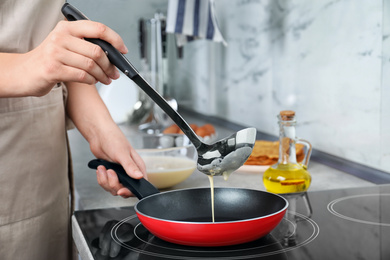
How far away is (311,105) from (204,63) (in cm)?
99

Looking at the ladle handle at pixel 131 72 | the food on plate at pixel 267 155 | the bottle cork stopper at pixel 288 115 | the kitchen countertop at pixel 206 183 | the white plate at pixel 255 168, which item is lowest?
the kitchen countertop at pixel 206 183

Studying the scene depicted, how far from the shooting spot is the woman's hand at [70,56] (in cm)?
71

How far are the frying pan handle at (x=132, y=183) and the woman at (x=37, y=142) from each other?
0.01 metres

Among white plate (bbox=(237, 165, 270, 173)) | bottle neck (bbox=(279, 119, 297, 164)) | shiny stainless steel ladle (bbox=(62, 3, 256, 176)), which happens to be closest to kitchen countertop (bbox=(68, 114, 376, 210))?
white plate (bbox=(237, 165, 270, 173))

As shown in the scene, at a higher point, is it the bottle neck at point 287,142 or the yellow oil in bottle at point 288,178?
the bottle neck at point 287,142

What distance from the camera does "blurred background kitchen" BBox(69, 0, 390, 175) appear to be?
1.16 metres

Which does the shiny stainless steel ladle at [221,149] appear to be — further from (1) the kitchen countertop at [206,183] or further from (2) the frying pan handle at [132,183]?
(1) the kitchen countertop at [206,183]

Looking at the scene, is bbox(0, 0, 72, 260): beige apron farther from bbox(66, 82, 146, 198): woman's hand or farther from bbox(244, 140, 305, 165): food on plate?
bbox(244, 140, 305, 165): food on plate

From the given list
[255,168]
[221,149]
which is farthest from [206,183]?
[221,149]

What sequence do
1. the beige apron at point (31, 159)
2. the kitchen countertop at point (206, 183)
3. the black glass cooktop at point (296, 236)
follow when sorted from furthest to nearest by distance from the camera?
the kitchen countertop at point (206, 183) < the beige apron at point (31, 159) < the black glass cooktop at point (296, 236)

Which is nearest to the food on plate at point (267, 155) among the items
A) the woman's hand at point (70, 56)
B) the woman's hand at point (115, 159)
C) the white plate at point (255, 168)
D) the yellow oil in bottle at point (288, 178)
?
the white plate at point (255, 168)

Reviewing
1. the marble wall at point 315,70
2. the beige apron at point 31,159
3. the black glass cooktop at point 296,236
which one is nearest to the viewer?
the black glass cooktop at point 296,236

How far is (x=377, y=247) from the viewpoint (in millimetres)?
667

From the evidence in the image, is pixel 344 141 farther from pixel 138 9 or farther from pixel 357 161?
pixel 138 9
